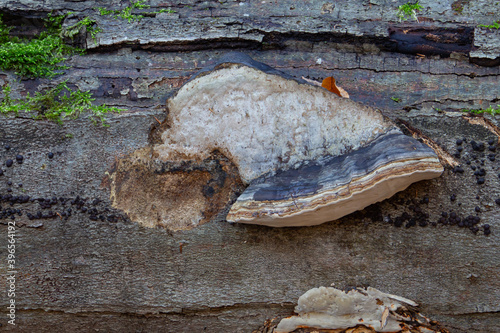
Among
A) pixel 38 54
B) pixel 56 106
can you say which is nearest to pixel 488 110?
pixel 56 106

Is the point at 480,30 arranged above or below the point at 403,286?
above

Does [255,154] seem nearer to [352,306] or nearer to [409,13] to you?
[352,306]

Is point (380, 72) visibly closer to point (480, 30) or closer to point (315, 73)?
point (315, 73)

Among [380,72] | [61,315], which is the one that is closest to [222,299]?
[61,315]

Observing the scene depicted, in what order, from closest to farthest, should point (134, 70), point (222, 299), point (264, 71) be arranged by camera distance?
1. point (264, 71)
2. point (222, 299)
3. point (134, 70)

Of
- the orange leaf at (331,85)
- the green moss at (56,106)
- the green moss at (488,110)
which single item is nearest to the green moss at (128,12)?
the green moss at (56,106)

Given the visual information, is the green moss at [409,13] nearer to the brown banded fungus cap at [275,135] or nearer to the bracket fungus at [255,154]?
the bracket fungus at [255,154]
